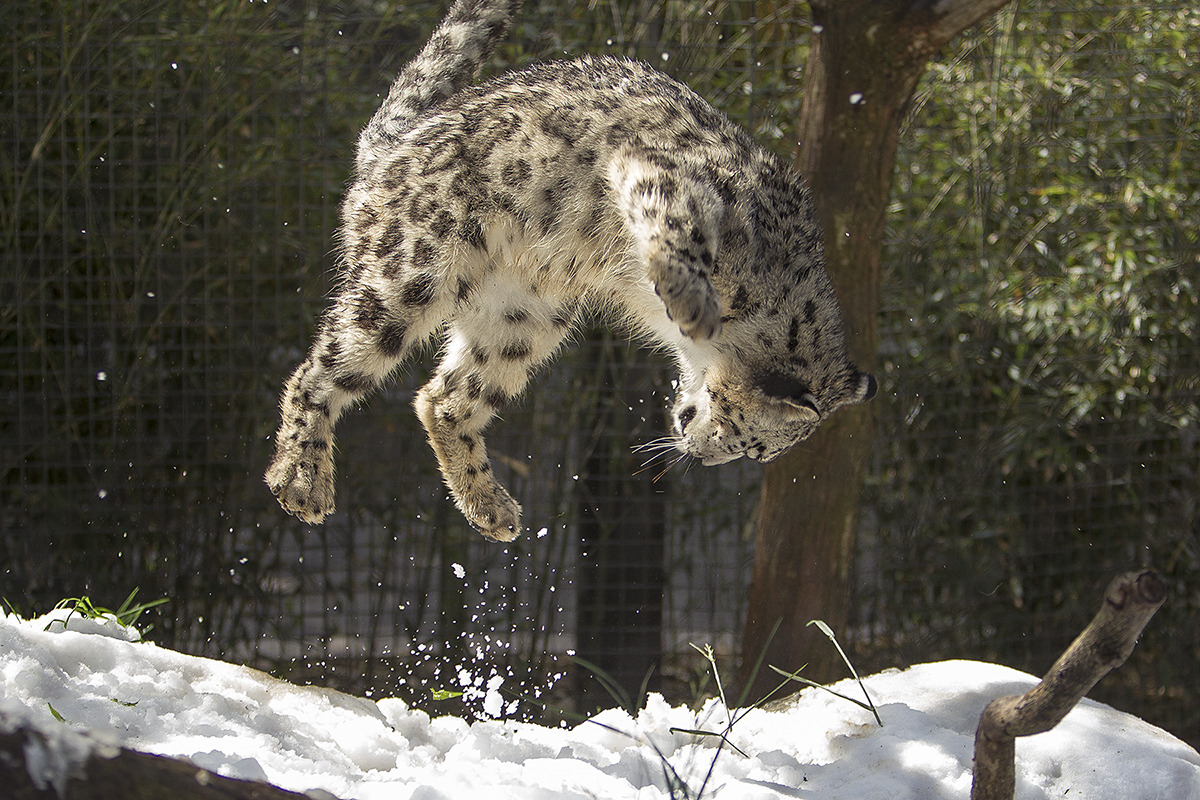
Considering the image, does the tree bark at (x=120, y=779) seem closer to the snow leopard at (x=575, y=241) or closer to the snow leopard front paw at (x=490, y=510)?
the snow leopard at (x=575, y=241)

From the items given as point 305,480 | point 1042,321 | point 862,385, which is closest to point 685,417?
point 862,385

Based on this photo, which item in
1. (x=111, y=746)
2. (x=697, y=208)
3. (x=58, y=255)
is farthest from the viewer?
(x=58, y=255)

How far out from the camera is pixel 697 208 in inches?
81.4

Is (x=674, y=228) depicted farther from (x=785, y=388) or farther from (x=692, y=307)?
(x=785, y=388)

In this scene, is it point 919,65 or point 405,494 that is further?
point 405,494

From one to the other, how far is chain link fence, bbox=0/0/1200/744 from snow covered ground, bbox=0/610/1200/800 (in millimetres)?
1425

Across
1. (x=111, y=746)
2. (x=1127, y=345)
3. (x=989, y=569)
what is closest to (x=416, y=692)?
(x=989, y=569)

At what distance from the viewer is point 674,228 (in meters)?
2.01

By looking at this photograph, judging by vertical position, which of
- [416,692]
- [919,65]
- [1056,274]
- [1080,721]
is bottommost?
[416,692]

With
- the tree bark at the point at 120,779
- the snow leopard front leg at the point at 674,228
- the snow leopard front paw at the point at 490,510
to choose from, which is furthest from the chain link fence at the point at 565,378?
the tree bark at the point at 120,779

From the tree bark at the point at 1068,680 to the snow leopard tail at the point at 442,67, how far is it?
193cm

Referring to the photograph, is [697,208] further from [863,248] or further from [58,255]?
[58,255]

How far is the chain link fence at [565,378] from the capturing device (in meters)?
3.51

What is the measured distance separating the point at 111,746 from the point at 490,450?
262cm
